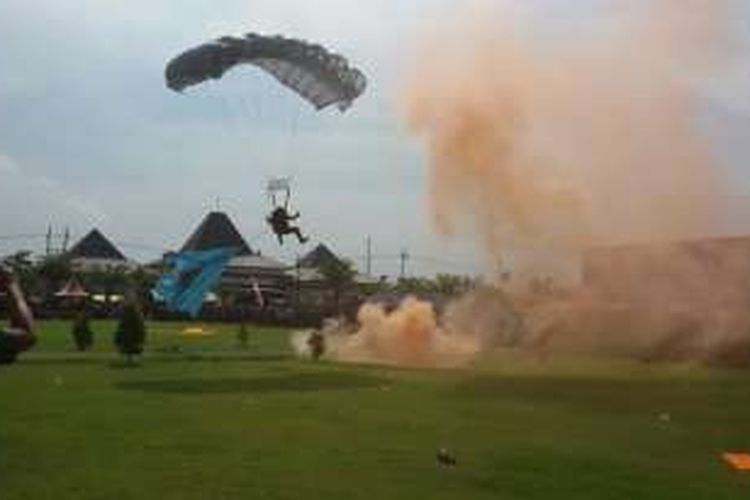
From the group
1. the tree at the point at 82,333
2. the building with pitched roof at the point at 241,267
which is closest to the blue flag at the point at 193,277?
the tree at the point at 82,333

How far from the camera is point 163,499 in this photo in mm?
19438

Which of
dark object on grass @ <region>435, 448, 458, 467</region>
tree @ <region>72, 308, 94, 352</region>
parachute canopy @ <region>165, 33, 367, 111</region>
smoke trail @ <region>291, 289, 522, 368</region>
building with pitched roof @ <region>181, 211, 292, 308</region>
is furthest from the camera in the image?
building with pitched roof @ <region>181, 211, 292, 308</region>

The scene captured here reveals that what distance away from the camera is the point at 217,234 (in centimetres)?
18550

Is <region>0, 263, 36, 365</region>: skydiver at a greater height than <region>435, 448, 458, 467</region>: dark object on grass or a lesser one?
greater

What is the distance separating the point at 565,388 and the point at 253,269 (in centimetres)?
13532

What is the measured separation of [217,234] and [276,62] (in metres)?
139

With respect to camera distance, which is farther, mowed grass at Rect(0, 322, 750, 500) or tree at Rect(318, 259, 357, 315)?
tree at Rect(318, 259, 357, 315)

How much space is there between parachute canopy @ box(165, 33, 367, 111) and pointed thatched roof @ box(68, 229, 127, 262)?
142796mm

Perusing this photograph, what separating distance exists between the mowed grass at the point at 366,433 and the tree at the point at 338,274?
372 ft

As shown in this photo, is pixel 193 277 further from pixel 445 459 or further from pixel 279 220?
pixel 445 459

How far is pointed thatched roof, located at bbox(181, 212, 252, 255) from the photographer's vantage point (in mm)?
179875

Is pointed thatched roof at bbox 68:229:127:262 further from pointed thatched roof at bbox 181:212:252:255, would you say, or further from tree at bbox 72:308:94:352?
tree at bbox 72:308:94:352

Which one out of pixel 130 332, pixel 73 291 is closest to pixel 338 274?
pixel 73 291

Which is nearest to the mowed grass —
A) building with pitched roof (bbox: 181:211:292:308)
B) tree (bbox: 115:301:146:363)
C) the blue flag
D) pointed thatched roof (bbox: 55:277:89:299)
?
tree (bbox: 115:301:146:363)
